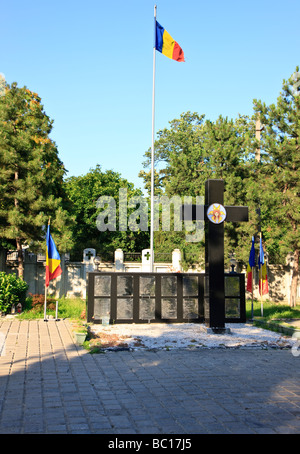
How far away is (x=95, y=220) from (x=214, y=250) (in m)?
22.4

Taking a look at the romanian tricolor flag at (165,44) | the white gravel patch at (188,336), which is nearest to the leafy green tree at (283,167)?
the romanian tricolor flag at (165,44)

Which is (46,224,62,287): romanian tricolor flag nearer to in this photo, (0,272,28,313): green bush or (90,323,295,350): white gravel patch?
(0,272,28,313): green bush

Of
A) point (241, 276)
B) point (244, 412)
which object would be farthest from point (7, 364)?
point (241, 276)

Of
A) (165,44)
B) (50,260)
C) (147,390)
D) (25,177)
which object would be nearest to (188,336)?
(147,390)

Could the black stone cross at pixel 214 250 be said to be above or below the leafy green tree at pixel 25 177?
below

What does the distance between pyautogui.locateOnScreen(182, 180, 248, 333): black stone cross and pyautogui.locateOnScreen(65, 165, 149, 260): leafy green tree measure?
19.5 m

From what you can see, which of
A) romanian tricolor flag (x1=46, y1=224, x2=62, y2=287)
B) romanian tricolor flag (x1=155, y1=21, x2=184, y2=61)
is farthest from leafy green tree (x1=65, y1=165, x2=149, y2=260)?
romanian tricolor flag (x1=46, y1=224, x2=62, y2=287)

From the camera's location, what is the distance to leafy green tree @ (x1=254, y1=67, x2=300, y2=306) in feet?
60.8

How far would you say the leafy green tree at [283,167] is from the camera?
18531 mm

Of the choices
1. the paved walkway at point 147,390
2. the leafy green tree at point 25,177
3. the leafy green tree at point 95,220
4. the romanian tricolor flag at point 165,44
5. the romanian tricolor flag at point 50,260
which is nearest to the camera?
the paved walkway at point 147,390

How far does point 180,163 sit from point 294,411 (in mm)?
25213

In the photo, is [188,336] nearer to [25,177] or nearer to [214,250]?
[214,250]

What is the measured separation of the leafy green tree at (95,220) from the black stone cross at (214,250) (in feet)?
63.9

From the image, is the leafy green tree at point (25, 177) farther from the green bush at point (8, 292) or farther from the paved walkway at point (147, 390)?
the paved walkway at point (147, 390)
